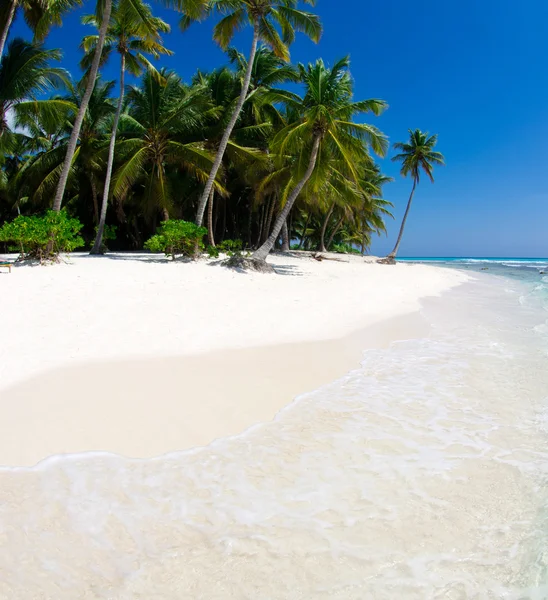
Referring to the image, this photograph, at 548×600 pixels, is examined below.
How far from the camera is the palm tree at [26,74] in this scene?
13469 millimetres

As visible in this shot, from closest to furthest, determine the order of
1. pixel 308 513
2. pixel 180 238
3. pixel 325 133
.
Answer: pixel 308 513, pixel 180 238, pixel 325 133

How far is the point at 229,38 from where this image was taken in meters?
14.9

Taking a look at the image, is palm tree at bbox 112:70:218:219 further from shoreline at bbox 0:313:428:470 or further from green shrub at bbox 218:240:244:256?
shoreline at bbox 0:313:428:470

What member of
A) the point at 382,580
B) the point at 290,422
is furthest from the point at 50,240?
the point at 382,580

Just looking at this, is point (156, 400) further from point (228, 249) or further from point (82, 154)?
point (82, 154)

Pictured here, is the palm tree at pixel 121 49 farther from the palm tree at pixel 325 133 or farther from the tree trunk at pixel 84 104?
the palm tree at pixel 325 133

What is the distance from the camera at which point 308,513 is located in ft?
7.61

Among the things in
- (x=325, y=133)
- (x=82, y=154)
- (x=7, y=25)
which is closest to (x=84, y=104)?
(x=7, y=25)

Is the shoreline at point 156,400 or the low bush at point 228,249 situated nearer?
the shoreline at point 156,400

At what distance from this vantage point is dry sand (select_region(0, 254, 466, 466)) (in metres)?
3.27

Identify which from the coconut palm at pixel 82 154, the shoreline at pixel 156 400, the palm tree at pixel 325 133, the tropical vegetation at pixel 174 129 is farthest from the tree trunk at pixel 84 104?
the shoreline at pixel 156 400

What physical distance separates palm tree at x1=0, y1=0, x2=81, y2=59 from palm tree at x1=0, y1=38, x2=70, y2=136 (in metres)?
0.58

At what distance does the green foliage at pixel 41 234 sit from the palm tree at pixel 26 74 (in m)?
6.71

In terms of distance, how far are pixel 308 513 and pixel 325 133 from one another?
1447 centimetres
